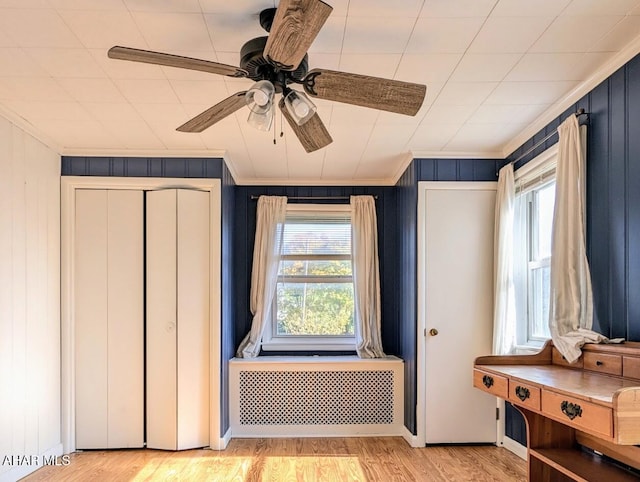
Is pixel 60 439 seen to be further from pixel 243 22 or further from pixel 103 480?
pixel 243 22

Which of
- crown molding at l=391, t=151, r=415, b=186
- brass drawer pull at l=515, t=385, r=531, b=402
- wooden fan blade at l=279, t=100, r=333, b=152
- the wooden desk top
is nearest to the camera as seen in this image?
the wooden desk top

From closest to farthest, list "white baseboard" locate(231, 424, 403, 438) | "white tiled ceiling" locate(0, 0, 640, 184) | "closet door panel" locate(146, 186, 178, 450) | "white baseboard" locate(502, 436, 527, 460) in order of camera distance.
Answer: "white tiled ceiling" locate(0, 0, 640, 184) → "white baseboard" locate(502, 436, 527, 460) → "closet door panel" locate(146, 186, 178, 450) → "white baseboard" locate(231, 424, 403, 438)

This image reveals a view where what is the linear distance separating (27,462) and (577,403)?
11.3 ft

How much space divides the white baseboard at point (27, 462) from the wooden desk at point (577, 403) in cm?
290

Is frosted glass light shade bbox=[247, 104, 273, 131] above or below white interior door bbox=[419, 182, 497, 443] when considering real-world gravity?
above

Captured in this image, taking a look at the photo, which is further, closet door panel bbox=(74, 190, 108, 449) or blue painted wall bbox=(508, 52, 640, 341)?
closet door panel bbox=(74, 190, 108, 449)

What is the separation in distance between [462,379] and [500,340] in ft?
1.70

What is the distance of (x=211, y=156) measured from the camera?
178 inches

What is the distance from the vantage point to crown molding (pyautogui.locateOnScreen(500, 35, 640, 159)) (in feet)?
8.75

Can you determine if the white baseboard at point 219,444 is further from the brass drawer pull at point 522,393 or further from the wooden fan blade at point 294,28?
the wooden fan blade at point 294,28

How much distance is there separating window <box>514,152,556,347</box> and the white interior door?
0.33 meters

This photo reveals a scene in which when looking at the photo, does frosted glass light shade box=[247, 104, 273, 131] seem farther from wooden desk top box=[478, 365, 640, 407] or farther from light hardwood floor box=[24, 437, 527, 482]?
light hardwood floor box=[24, 437, 527, 482]

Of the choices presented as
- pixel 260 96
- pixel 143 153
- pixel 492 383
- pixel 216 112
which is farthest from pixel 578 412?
pixel 143 153

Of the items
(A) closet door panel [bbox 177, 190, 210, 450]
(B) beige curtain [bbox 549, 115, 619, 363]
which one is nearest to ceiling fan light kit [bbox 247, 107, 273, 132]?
(B) beige curtain [bbox 549, 115, 619, 363]
